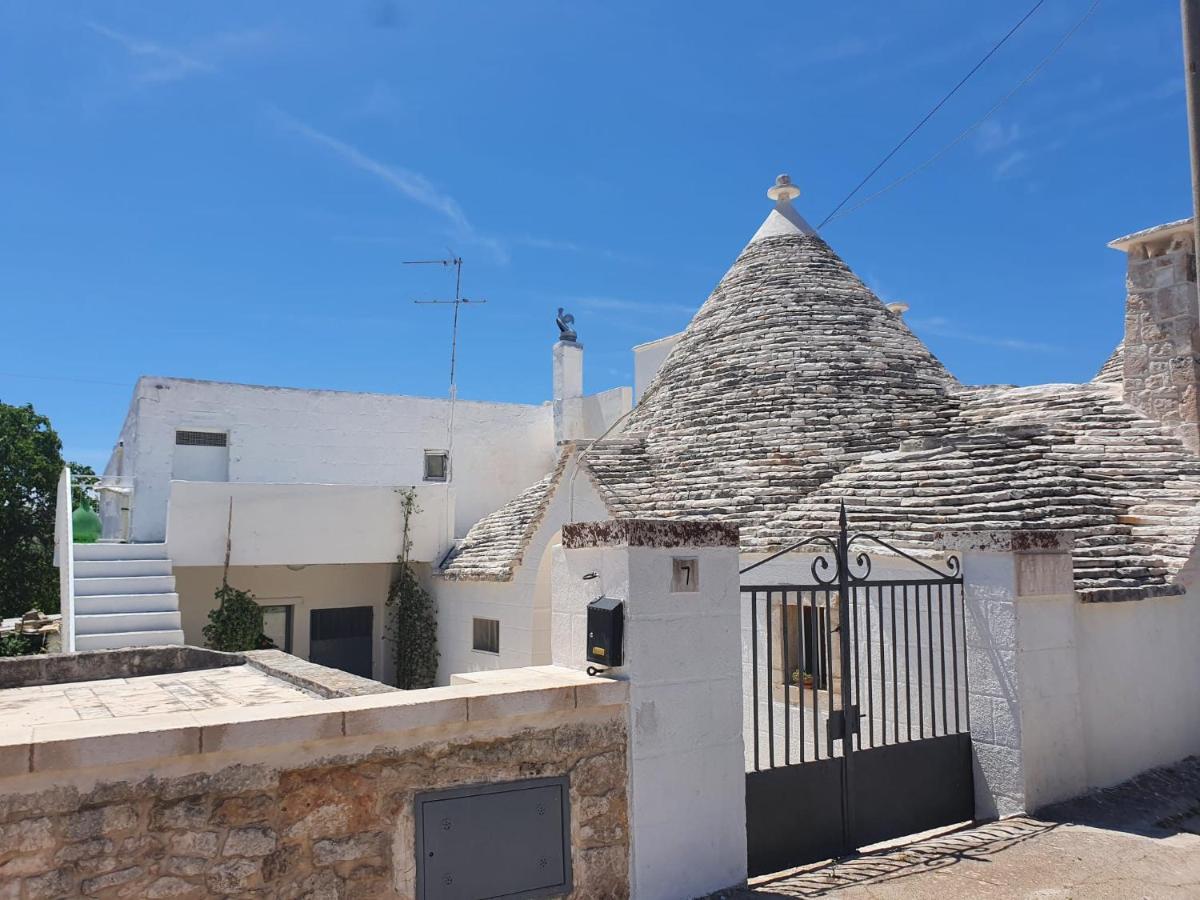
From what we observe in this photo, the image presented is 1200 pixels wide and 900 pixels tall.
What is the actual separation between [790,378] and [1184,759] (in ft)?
22.5

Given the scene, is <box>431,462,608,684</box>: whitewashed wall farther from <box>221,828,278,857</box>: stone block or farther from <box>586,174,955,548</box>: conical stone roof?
<box>221,828,278,857</box>: stone block

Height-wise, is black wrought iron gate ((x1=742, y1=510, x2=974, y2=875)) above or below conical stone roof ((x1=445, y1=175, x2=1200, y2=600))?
below

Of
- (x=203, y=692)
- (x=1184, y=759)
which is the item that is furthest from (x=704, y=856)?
(x=1184, y=759)

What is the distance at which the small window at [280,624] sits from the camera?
56.2 feet

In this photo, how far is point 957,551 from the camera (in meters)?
6.94

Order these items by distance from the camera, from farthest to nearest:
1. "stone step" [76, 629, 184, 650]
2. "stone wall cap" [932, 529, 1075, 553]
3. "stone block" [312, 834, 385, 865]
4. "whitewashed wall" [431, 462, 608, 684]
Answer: "whitewashed wall" [431, 462, 608, 684] → "stone step" [76, 629, 184, 650] → "stone wall cap" [932, 529, 1075, 553] → "stone block" [312, 834, 385, 865]

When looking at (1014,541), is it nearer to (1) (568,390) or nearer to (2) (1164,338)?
(2) (1164,338)

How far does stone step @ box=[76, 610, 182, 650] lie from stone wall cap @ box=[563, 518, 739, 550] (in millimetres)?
8762

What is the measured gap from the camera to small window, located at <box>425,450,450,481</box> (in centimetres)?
2014

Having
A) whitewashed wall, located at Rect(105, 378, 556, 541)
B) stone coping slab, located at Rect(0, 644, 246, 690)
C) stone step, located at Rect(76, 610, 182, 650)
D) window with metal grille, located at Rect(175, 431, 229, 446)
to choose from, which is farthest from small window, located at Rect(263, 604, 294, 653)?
stone coping slab, located at Rect(0, 644, 246, 690)

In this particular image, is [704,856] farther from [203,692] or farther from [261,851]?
[203,692]

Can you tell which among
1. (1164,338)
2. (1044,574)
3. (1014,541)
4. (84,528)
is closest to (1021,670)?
(1044,574)

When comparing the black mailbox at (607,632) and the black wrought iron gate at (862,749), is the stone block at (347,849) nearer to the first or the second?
the black mailbox at (607,632)

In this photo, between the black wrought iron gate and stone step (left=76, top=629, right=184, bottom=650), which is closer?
the black wrought iron gate
